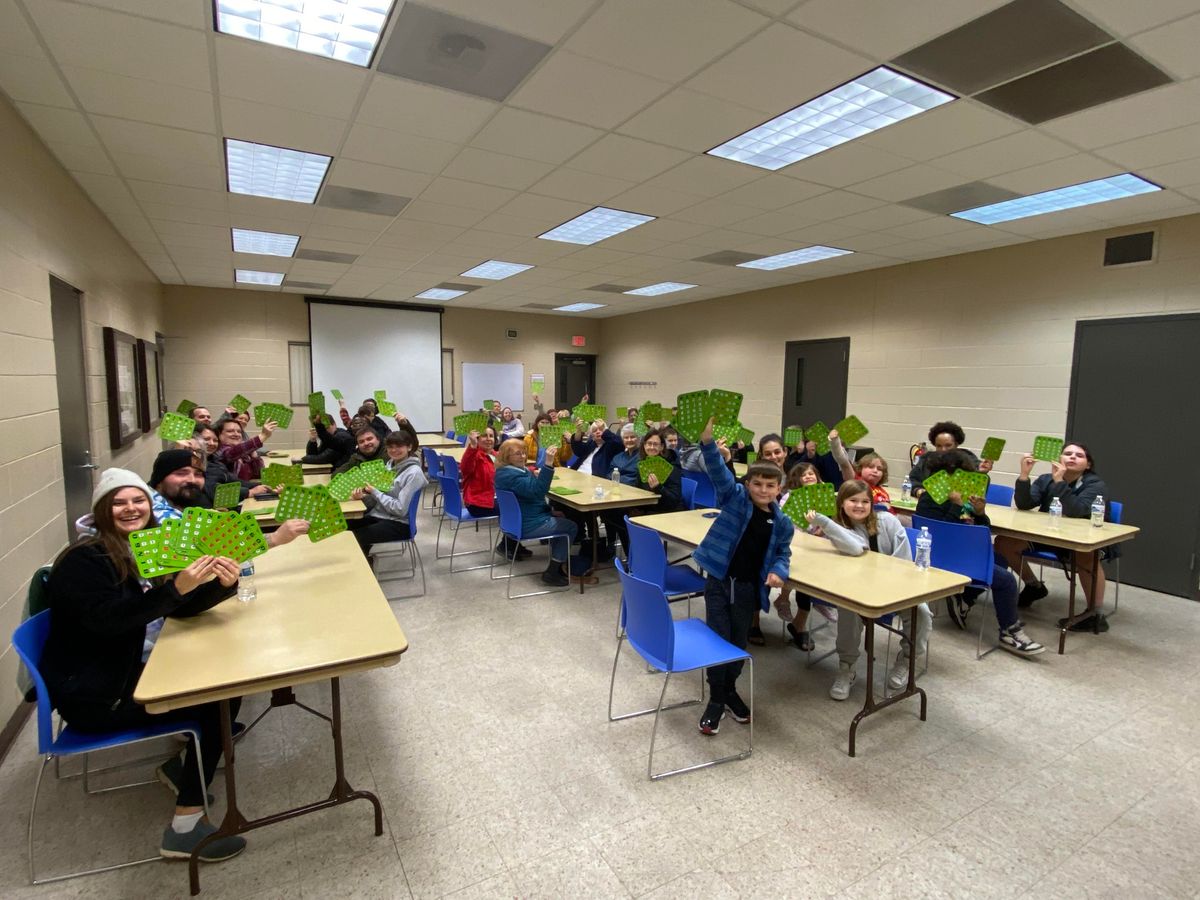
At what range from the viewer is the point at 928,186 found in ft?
13.0

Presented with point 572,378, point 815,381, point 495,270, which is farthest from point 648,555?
point 572,378

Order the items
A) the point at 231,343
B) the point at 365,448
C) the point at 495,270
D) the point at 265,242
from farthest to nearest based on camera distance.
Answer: the point at 231,343
the point at 495,270
the point at 265,242
the point at 365,448

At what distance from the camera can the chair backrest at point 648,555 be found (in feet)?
9.78

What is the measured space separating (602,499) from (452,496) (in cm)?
145

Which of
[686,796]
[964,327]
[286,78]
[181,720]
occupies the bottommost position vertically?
[686,796]

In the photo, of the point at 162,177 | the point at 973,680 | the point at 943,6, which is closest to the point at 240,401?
the point at 162,177

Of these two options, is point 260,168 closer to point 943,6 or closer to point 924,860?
point 943,6

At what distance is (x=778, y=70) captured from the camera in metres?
2.53

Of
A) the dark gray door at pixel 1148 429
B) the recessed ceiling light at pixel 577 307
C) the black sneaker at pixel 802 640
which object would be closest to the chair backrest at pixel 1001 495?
the dark gray door at pixel 1148 429

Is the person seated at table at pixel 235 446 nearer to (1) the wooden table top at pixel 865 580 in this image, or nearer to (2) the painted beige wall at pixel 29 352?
(2) the painted beige wall at pixel 29 352

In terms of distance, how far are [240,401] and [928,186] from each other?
18.3ft

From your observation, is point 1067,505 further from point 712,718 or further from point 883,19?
point 883,19

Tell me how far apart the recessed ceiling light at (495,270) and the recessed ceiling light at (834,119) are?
12.3 ft

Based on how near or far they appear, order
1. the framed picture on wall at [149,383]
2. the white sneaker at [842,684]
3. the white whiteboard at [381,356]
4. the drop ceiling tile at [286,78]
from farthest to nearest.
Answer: the white whiteboard at [381,356] → the framed picture on wall at [149,383] → the white sneaker at [842,684] → the drop ceiling tile at [286,78]
